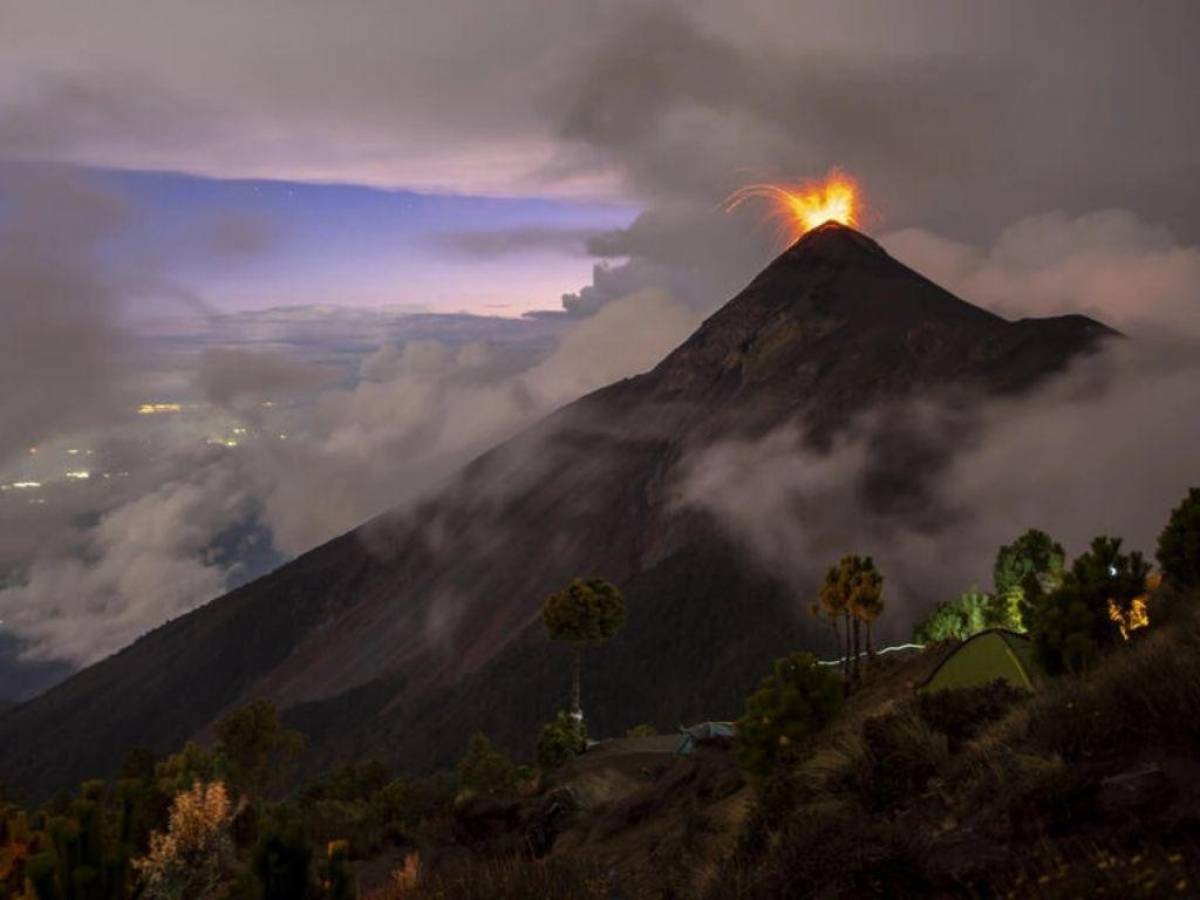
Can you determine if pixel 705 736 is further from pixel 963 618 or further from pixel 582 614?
pixel 963 618

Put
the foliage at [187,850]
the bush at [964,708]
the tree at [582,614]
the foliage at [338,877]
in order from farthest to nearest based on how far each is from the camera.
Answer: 1. the tree at [582,614]
2. the foliage at [187,850]
3. the bush at [964,708]
4. the foliage at [338,877]

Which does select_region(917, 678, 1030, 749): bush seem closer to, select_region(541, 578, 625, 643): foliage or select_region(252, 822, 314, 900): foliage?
select_region(252, 822, 314, 900): foliage

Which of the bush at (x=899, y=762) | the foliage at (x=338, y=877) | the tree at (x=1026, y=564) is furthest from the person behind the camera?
the tree at (x=1026, y=564)

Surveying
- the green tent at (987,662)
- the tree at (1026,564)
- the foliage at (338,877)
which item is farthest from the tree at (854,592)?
the foliage at (338,877)

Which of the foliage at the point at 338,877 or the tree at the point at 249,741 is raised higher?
the foliage at the point at 338,877

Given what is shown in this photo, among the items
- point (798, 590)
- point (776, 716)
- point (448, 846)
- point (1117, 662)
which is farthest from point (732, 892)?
point (798, 590)

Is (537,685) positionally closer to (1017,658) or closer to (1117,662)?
(1017,658)

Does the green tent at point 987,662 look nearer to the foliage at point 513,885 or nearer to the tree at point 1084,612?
the tree at point 1084,612
